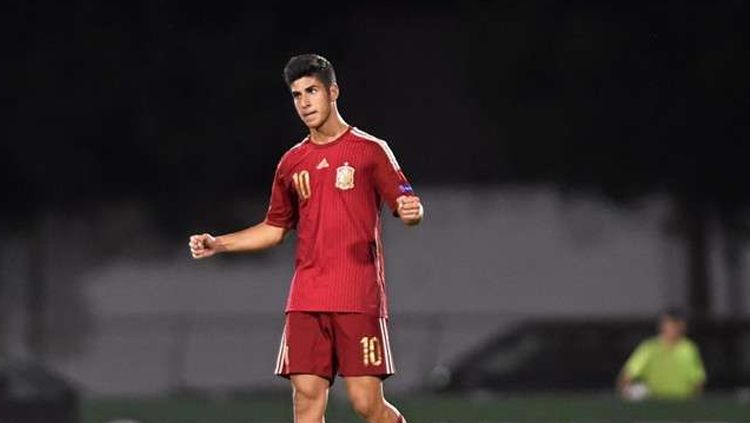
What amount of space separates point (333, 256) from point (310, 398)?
26.1 inches

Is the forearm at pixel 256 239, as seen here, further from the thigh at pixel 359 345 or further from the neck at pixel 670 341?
the neck at pixel 670 341

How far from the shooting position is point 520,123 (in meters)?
30.4

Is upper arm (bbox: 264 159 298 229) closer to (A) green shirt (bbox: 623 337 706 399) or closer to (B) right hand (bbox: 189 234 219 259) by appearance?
(B) right hand (bbox: 189 234 219 259)

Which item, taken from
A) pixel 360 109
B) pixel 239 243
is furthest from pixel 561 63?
pixel 239 243

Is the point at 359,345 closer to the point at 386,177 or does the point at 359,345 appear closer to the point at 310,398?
the point at 310,398

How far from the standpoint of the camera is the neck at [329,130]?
1091cm

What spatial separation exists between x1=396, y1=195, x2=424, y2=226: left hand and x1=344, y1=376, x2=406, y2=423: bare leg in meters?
0.82

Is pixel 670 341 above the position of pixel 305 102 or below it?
below

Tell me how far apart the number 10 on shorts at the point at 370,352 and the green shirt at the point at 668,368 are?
30.3 ft

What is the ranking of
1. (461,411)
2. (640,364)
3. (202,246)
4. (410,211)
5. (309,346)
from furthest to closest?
(640,364) < (461,411) < (202,246) < (309,346) < (410,211)

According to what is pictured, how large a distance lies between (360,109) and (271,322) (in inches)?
140

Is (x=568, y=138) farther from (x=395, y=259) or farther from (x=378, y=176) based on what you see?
(x=378, y=176)

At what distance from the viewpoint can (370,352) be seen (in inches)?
430

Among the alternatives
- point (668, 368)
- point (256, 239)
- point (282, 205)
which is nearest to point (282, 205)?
point (282, 205)
